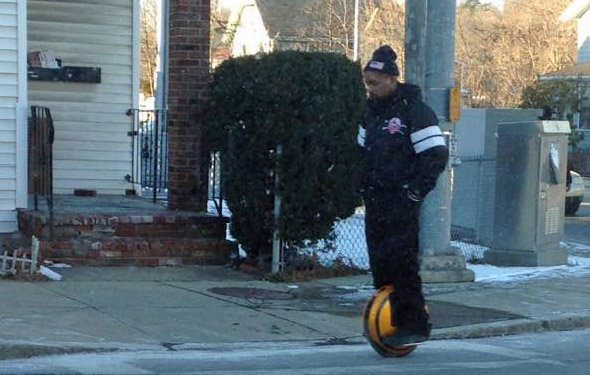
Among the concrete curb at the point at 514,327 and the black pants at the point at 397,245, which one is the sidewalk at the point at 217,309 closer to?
the concrete curb at the point at 514,327

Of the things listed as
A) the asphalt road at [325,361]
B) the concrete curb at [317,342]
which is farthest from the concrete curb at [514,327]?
the asphalt road at [325,361]

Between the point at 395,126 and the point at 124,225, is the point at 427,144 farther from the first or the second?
the point at 124,225

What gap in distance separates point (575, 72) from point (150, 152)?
87.0ft

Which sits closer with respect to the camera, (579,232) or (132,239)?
(132,239)

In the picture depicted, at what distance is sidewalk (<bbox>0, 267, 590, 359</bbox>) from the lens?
311 inches

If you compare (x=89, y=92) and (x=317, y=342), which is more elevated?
(x=89, y=92)

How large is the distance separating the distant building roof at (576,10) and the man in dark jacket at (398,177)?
124 ft

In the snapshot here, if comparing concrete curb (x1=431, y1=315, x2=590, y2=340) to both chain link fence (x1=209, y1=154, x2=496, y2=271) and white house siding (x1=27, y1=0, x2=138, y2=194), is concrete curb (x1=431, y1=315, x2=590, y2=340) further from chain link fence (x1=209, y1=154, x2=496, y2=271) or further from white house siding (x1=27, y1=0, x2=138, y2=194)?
white house siding (x1=27, y1=0, x2=138, y2=194)

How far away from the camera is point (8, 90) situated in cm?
→ 1141

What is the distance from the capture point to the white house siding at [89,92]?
45.2 feet

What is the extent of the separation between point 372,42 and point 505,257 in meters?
28.7

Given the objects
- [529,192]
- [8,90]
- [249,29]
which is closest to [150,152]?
[8,90]

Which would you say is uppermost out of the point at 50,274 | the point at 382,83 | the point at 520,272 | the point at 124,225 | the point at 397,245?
the point at 382,83

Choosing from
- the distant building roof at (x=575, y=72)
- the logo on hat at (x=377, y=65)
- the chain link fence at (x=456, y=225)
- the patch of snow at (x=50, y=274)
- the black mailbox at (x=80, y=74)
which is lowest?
the patch of snow at (x=50, y=274)
